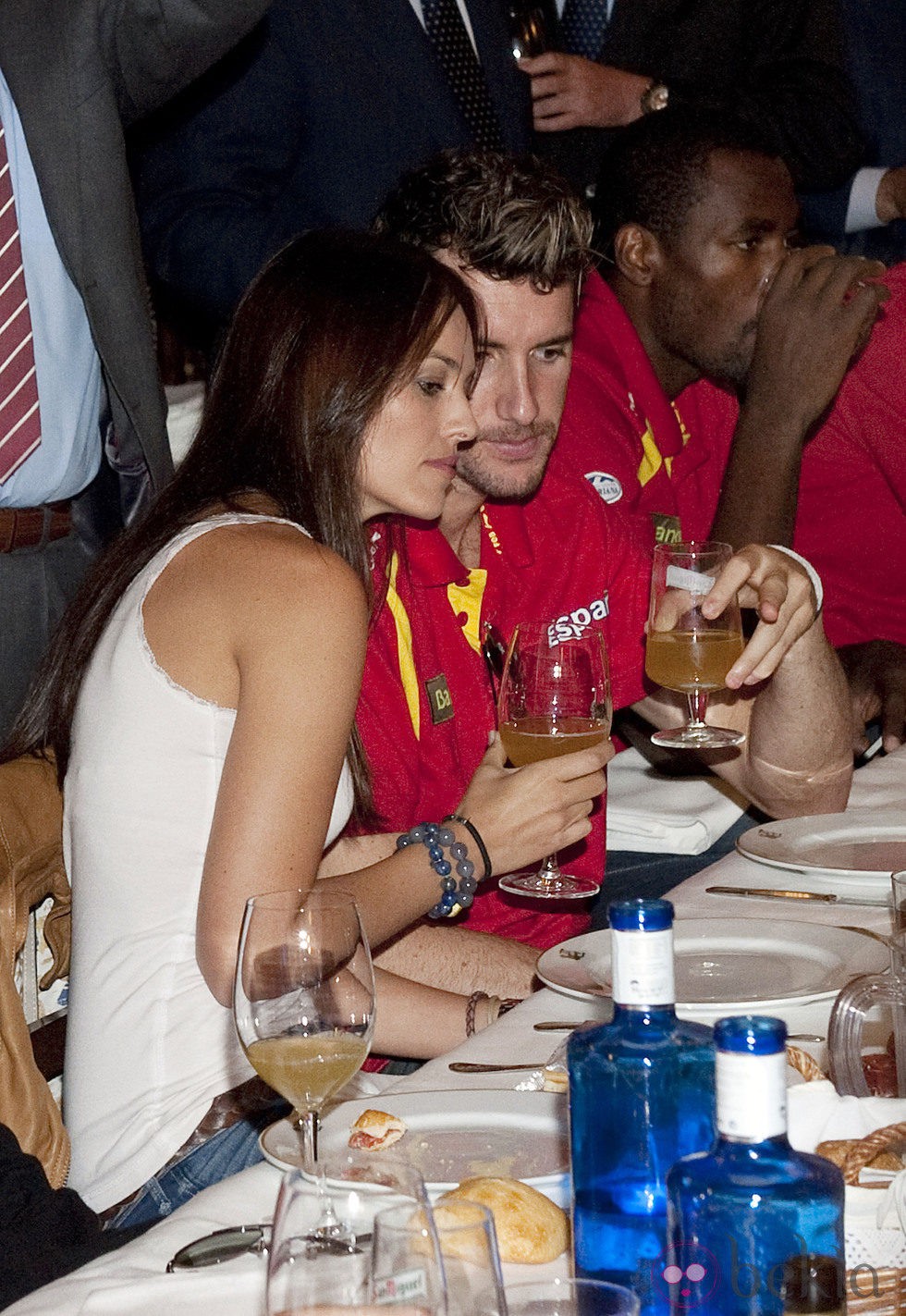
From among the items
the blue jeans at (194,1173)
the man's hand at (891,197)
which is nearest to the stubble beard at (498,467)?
the blue jeans at (194,1173)

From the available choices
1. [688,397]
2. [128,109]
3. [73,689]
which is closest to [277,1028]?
[73,689]

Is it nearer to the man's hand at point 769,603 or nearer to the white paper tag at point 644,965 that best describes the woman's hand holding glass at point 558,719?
the man's hand at point 769,603

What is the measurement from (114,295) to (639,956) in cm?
181

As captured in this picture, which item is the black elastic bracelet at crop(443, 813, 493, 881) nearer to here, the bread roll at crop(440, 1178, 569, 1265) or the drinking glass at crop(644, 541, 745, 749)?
the drinking glass at crop(644, 541, 745, 749)

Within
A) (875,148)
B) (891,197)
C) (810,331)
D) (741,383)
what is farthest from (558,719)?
(875,148)

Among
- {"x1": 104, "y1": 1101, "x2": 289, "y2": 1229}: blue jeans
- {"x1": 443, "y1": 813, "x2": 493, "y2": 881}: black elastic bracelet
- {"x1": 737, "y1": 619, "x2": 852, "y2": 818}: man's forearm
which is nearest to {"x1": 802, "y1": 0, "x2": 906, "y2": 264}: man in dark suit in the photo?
{"x1": 737, "y1": 619, "x2": 852, "y2": 818}: man's forearm

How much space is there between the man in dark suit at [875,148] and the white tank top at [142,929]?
2.83 metres

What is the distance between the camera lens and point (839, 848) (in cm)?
160

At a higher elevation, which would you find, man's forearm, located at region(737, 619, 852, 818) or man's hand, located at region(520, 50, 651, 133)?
man's hand, located at region(520, 50, 651, 133)

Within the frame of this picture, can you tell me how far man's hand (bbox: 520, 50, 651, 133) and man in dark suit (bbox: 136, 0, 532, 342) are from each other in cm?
37

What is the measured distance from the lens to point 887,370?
293cm

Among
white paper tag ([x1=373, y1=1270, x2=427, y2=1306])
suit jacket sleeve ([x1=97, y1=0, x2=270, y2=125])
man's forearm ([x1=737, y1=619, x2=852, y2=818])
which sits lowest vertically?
man's forearm ([x1=737, y1=619, x2=852, y2=818])

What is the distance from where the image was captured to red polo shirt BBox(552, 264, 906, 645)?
2766mm

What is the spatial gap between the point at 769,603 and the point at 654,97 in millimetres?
1854
